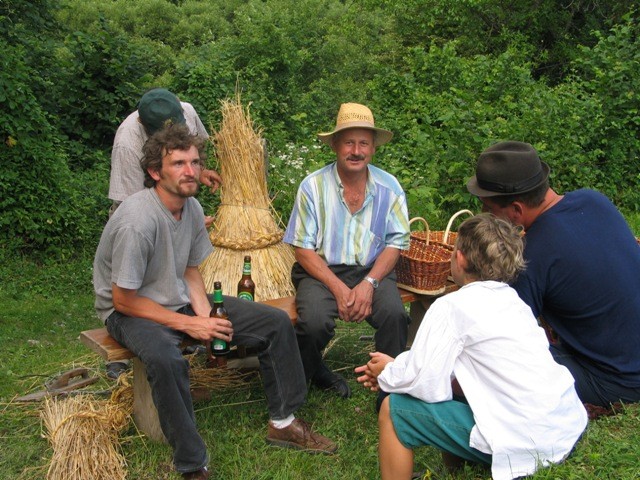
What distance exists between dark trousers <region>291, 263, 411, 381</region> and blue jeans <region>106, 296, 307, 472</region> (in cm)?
28

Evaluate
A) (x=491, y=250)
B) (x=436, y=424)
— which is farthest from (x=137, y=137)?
(x=436, y=424)

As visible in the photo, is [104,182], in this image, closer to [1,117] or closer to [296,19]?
[1,117]

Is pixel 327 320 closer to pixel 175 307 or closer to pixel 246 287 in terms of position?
pixel 246 287

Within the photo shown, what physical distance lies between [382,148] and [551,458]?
6.36 meters

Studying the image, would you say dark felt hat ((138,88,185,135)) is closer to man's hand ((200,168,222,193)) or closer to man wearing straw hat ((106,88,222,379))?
man wearing straw hat ((106,88,222,379))

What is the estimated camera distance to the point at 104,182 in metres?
9.50

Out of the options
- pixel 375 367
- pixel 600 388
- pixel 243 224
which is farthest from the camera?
pixel 243 224

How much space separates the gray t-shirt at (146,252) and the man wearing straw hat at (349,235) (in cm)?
81

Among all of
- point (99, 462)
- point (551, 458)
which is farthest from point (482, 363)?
point (99, 462)

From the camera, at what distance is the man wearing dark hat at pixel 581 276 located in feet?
11.5

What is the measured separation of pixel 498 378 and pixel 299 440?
1.57 meters

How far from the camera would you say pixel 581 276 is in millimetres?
3496

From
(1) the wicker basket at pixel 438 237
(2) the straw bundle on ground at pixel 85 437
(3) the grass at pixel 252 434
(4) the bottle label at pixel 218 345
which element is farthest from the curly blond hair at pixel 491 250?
(2) the straw bundle on ground at pixel 85 437

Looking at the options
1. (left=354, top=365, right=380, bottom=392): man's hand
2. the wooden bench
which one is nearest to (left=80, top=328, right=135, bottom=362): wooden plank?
the wooden bench
